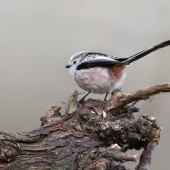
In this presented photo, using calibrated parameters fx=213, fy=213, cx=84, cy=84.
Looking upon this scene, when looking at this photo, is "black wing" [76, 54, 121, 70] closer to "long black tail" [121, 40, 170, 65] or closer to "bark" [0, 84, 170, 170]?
"long black tail" [121, 40, 170, 65]

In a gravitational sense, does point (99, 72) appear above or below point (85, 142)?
above

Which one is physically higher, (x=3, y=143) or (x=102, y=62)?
(x=102, y=62)

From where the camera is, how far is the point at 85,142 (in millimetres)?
1446

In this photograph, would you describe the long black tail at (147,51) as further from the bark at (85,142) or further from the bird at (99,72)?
the bark at (85,142)

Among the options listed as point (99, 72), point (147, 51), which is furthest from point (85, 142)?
point (147, 51)

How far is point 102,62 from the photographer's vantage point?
1758mm

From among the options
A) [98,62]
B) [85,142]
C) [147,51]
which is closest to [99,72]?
[98,62]

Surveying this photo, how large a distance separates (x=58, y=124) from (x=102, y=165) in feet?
1.67

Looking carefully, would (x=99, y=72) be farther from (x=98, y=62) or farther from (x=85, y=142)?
(x=85, y=142)

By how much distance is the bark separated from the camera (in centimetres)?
129

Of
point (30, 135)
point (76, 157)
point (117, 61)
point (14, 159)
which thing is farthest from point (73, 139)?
point (117, 61)

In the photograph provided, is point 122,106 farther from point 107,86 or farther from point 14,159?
point 14,159

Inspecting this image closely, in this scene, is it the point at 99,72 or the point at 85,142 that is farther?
the point at 99,72

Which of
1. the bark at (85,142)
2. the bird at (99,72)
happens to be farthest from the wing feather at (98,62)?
the bark at (85,142)
